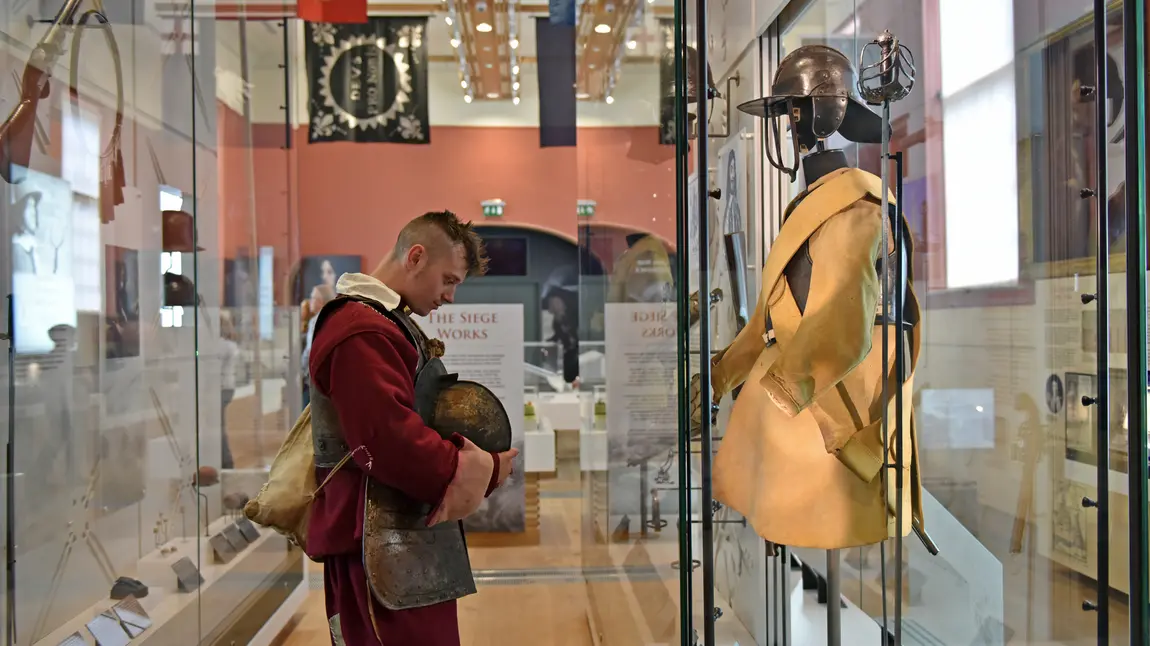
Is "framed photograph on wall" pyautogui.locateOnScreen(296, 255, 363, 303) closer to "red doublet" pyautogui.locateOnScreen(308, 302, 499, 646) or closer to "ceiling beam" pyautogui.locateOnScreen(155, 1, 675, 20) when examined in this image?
"ceiling beam" pyautogui.locateOnScreen(155, 1, 675, 20)

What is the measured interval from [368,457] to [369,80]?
370cm

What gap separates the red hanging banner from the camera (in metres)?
4.64

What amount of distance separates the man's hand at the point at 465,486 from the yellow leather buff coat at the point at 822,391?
505mm

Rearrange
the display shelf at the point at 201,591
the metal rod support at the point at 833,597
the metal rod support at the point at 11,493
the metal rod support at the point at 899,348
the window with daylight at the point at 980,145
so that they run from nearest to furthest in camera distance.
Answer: the metal rod support at the point at 899,348, the metal rod support at the point at 833,597, the window with daylight at the point at 980,145, the metal rod support at the point at 11,493, the display shelf at the point at 201,591

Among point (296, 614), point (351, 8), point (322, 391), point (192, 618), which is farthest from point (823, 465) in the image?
point (351, 8)

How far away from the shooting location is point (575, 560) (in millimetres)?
4590

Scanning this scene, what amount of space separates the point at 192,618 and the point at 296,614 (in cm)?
106

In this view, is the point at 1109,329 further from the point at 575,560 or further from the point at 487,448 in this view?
the point at 575,560

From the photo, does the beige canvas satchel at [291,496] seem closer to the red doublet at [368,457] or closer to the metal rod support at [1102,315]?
the red doublet at [368,457]

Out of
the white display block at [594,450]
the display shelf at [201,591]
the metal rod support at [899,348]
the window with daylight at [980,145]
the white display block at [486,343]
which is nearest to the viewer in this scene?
the metal rod support at [899,348]

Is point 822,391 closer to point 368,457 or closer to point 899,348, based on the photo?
point 899,348

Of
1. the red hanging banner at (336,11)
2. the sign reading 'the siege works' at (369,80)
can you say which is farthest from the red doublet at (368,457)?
the red hanging banner at (336,11)

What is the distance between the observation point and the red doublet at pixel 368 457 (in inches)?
62.9

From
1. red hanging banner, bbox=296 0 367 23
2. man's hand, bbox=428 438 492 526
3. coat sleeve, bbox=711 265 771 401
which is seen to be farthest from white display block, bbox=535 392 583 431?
coat sleeve, bbox=711 265 771 401
